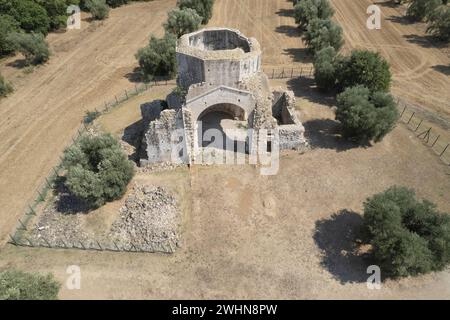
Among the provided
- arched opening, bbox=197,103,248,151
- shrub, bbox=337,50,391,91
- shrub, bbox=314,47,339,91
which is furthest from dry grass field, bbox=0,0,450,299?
shrub, bbox=337,50,391,91

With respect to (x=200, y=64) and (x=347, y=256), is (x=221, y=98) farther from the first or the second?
(x=347, y=256)

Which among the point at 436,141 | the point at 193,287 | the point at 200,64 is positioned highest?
the point at 200,64

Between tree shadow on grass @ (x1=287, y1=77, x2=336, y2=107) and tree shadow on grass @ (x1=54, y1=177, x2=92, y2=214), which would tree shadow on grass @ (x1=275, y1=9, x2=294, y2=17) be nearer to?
tree shadow on grass @ (x1=287, y1=77, x2=336, y2=107)

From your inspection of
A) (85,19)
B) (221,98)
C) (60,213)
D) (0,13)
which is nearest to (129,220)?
(60,213)

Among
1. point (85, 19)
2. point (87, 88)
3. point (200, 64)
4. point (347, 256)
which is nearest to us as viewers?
point (347, 256)

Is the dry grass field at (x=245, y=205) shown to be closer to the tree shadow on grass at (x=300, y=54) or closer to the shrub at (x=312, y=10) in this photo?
the tree shadow on grass at (x=300, y=54)

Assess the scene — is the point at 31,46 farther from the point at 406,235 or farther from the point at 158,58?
the point at 406,235
